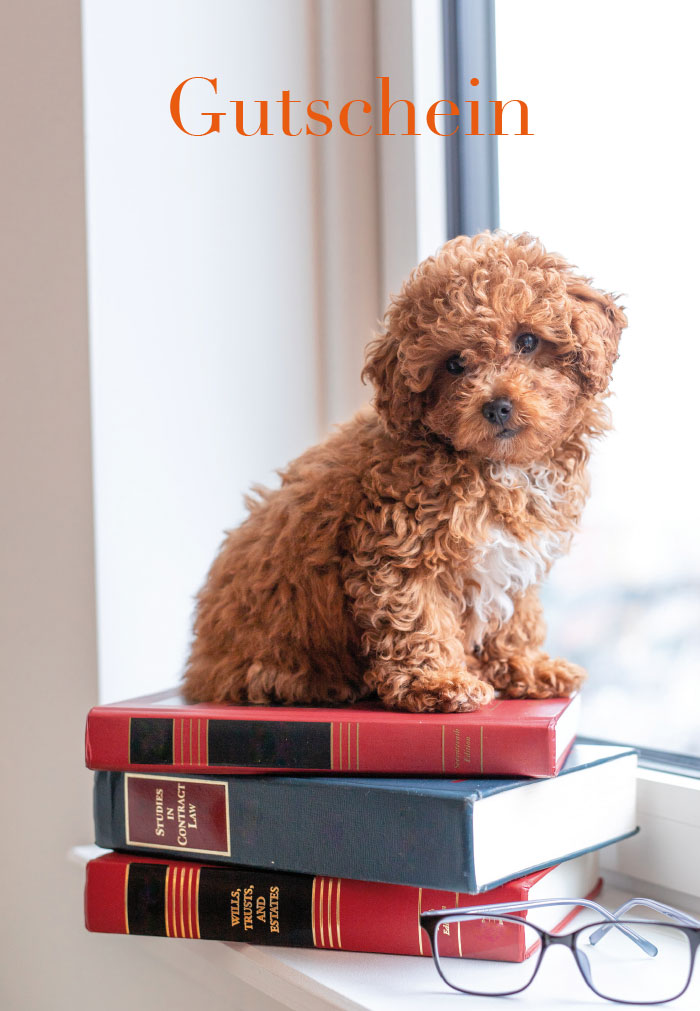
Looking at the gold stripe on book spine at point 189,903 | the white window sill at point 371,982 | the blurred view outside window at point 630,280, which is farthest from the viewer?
the blurred view outside window at point 630,280

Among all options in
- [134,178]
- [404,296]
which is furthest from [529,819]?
[134,178]

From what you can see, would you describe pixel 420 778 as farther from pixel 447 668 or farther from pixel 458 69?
pixel 458 69

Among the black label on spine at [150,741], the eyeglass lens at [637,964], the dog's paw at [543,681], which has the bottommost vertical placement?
the eyeglass lens at [637,964]

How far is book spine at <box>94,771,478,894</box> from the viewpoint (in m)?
0.70

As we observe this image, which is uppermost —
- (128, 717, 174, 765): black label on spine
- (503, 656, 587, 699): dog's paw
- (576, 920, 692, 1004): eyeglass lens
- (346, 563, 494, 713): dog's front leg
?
(346, 563, 494, 713): dog's front leg

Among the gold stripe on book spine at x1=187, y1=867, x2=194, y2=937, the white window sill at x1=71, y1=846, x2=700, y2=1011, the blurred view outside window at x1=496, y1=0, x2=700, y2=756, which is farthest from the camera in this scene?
the blurred view outside window at x1=496, y1=0, x2=700, y2=756

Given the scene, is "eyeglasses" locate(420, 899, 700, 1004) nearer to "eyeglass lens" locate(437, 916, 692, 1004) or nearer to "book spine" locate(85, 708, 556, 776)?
"eyeglass lens" locate(437, 916, 692, 1004)

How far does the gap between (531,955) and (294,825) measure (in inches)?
8.8

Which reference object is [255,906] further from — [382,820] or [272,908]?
[382,820]

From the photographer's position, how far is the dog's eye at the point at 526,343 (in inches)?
29.0

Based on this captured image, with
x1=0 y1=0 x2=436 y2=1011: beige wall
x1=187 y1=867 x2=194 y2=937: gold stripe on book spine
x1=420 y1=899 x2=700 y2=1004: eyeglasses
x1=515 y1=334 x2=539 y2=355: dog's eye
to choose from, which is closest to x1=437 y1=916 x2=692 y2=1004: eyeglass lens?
x1=420 y1=899 x2=700 y2=1004: eyeglasses

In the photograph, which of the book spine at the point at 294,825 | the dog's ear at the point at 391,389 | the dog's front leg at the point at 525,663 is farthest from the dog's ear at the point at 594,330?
the book spine at the point at 294,825

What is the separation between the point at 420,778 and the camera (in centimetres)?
74

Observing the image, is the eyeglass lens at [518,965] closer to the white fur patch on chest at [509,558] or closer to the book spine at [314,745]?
the book spine at [314,745]
